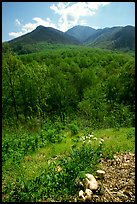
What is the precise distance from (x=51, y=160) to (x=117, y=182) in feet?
10.2

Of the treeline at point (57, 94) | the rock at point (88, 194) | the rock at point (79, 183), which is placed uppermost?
the treeline at point (57, 94)

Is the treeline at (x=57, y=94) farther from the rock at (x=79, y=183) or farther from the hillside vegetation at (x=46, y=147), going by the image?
the rock at (x=79, y=183)

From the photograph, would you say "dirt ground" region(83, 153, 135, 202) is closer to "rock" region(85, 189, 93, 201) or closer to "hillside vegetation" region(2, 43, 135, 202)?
"rock" region(85, 189, 93, 201)

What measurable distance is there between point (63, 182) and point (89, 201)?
1019mm

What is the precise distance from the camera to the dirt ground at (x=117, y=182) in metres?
7.32

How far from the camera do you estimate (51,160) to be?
10.5 metres

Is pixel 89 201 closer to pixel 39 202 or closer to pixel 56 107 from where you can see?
pixel 39 202

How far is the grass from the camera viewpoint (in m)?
7.86

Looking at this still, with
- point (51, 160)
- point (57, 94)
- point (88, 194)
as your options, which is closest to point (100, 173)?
point (88, 194)

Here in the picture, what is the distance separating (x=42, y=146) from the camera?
12609 mm

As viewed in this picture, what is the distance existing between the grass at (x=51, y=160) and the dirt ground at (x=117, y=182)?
60cm

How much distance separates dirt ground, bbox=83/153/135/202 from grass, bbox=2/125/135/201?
600 mm

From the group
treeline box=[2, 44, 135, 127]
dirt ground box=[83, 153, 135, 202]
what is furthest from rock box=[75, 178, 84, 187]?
treeline box=[2, 44, 135, 127]

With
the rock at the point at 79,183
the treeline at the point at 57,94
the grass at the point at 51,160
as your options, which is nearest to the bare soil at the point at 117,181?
the rock at the point at 79,183
